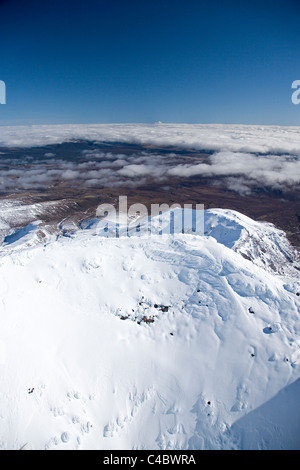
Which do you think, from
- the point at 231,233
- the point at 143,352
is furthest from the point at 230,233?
the point at 143,352

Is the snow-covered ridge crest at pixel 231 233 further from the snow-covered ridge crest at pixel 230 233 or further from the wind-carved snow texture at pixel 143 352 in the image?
the wind-carved snow texture at pixel 143 352

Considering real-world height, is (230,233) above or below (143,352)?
below

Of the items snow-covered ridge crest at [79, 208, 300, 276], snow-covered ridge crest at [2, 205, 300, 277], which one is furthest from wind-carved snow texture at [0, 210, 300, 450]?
snow-covered ridge crest at [79, 208, 300, 276]

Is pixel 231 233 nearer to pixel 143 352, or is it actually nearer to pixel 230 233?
pixel 230 233

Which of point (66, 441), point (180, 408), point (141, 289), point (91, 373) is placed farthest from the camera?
point (141, 289)

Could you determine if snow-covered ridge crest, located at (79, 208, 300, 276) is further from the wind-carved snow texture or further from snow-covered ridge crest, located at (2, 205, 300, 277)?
the wind-carved snow texture

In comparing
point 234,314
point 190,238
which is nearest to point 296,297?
point 234,314

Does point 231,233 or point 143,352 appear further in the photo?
point 231,233

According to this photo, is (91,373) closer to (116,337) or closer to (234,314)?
(116,337)

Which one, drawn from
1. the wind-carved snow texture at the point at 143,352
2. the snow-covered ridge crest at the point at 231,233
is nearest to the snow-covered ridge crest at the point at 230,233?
the snow-covered ridge crest at the point at 231,233
